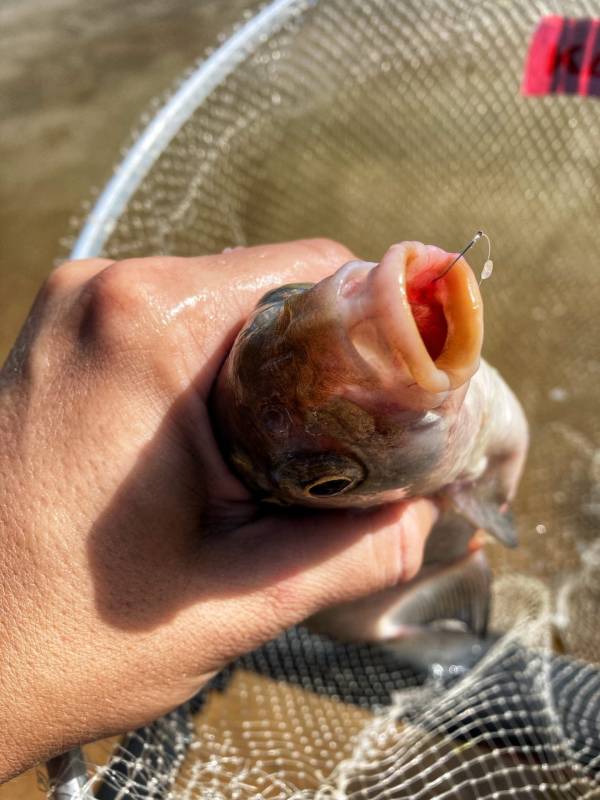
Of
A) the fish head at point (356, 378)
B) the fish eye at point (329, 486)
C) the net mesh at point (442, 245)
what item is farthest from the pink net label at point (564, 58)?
the fish eye at point (329, 486)

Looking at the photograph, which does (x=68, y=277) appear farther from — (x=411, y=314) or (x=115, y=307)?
(x=411, y=314)

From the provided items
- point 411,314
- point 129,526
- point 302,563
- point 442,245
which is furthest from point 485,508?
point 442,245

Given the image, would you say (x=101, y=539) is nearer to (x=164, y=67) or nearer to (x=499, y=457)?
(x=499, y=457)

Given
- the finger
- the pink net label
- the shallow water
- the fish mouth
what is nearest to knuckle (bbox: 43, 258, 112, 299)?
the finger

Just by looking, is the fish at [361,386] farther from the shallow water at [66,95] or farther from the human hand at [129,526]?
the shallow water at [66,95]

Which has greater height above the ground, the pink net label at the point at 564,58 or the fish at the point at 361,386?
the pink net label at the point at 564,58

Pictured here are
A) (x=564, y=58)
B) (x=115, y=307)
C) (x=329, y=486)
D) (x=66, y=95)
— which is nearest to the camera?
(x=329, y=486)

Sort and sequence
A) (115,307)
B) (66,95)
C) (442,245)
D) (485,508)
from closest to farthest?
(115,307) < (485,508) < (442,245) < (66,95)

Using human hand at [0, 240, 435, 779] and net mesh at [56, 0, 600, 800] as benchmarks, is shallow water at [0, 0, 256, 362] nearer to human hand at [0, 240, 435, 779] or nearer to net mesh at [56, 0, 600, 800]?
net mesh at [56, 0, 600, 800]
